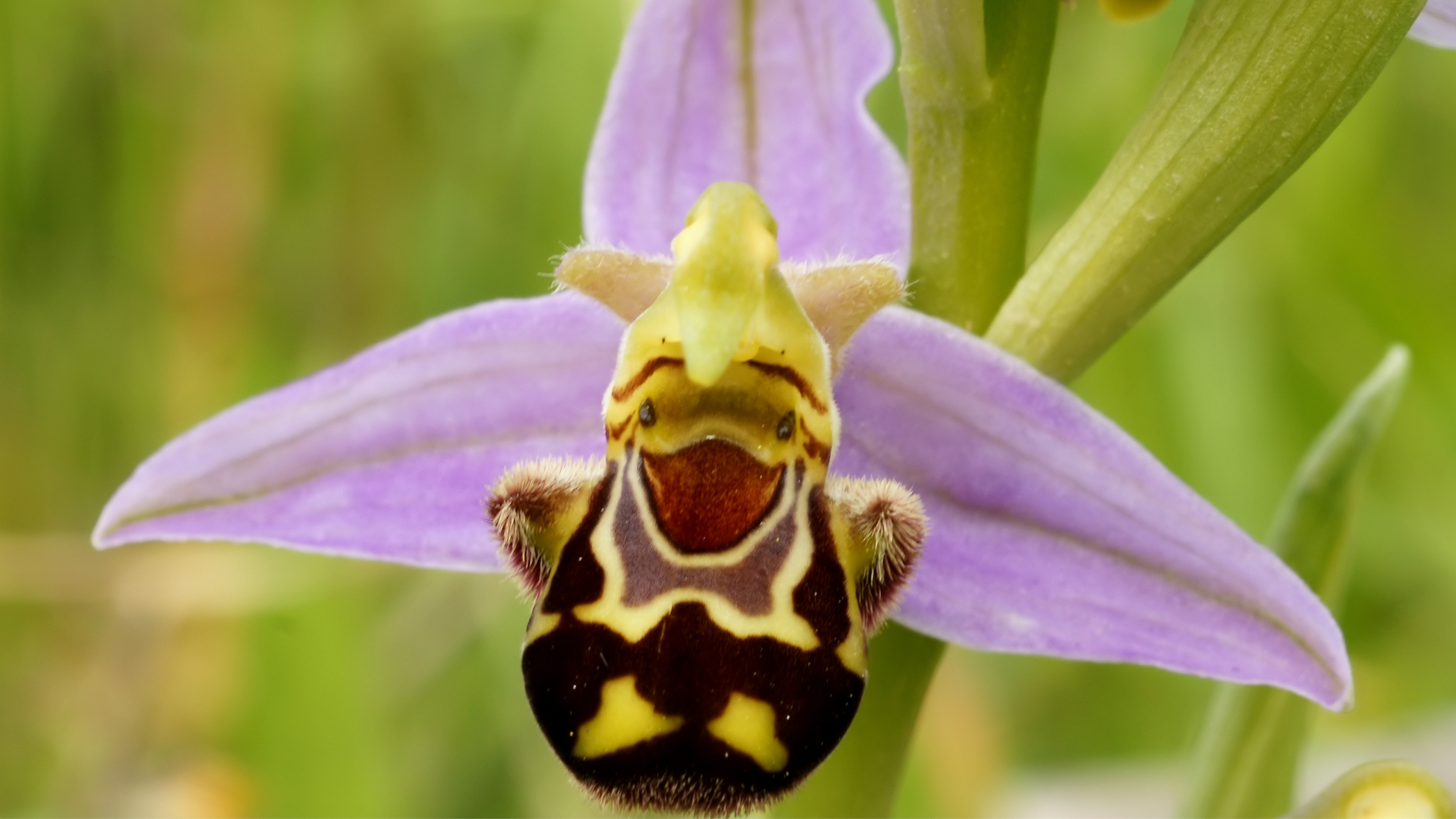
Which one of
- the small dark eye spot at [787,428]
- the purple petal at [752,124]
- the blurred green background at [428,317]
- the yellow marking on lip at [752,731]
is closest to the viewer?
the yellow marking on lip at [752,731]

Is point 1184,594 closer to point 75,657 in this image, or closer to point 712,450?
point 712,450

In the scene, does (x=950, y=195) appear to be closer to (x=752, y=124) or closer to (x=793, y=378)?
(x=793, y=378)

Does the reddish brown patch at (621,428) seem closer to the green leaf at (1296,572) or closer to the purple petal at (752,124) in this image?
the purple petal at (752,124)

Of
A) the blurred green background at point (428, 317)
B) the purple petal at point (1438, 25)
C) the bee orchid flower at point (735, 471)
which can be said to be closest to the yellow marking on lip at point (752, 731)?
the bee orchid flower at point (735, 471)

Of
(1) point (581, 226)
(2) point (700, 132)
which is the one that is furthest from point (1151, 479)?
(1) point (581, 226)

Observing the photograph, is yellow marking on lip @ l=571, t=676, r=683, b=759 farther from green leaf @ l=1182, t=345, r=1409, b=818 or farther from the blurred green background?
the blurred green background

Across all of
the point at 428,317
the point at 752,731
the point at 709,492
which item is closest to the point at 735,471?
the point at 709,492

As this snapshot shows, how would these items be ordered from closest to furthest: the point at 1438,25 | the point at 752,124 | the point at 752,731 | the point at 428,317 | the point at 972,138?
the point at 752,731
the point at 972,138
the point at 1438,25
the point at 752,124
the point at 428,317
